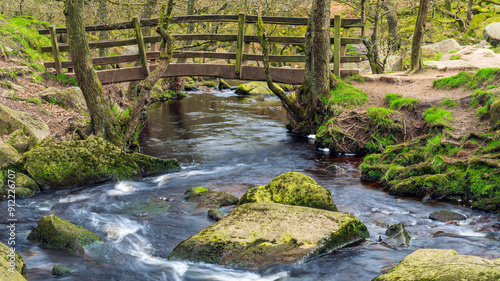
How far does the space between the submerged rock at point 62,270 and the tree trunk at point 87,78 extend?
16.9ft

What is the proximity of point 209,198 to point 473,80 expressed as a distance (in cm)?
777

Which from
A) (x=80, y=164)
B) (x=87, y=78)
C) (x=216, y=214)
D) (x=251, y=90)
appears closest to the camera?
(x=216, y=214)

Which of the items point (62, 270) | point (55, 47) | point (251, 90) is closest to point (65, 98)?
point (55, 47)

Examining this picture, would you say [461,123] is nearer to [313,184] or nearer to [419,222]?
[419,222]

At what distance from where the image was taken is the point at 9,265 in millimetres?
3703

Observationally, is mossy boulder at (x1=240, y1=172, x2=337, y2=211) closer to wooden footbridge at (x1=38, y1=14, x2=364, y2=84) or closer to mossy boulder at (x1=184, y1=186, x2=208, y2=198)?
mossy boulder at (x1=184, y1=186, x2=208, y2=198)

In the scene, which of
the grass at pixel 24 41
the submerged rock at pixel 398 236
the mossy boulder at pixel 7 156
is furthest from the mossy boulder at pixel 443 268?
the grass at pixel 24 41

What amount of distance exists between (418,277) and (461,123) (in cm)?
650

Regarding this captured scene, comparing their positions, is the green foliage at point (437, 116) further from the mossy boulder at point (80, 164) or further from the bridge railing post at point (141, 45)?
the bridge railing post at point (141, 45)

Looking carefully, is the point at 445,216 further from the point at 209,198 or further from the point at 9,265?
the point at 9,265

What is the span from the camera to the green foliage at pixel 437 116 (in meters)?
9.41

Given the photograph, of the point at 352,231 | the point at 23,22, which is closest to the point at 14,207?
the point at 352,231

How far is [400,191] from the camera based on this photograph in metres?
7.71

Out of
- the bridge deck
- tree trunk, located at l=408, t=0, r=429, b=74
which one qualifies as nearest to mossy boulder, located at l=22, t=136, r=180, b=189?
the bridge deck
